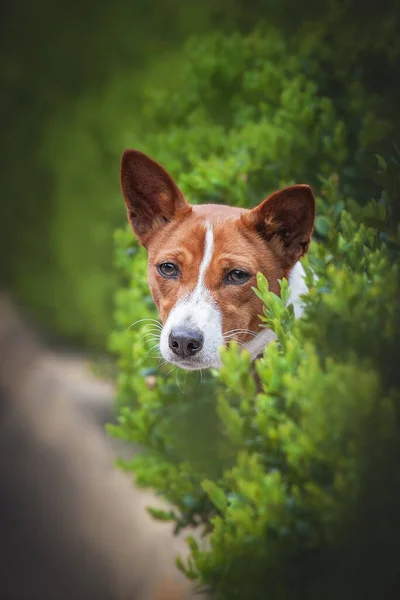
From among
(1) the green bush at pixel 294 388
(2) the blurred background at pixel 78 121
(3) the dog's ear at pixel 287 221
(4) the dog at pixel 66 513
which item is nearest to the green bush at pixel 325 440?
(1) the green bush at pixel 294 388

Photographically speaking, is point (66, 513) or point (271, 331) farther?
point (66, 513)

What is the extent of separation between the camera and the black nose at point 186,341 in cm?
275

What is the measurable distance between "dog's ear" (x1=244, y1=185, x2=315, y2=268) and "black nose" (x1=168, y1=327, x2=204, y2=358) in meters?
0.52

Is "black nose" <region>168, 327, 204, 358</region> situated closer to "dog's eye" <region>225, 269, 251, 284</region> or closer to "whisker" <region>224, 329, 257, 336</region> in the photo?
"whisker" <region>224, 329, 257, 336</region>

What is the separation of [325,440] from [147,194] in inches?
61.5

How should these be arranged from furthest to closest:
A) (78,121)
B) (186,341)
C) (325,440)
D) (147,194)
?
(78,121) → (147,194) → (186,341) → (325,440)

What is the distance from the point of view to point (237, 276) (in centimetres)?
292

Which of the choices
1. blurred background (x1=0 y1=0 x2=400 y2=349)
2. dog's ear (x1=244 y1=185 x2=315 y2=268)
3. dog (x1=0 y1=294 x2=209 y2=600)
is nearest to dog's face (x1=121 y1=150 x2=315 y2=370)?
dog's ear (x1=244 y1=185 x2=315 y2=268)

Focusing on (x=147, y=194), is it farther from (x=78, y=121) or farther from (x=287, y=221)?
(x=78, y=121)

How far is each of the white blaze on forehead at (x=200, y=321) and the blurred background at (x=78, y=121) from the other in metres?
1.46

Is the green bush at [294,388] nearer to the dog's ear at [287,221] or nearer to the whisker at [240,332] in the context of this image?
the dog's ear at [287,221]

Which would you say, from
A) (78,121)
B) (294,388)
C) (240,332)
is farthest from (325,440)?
(78,121)

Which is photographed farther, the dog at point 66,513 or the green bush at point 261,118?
the dog at point 66,513

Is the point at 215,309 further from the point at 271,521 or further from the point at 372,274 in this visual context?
the point at 271,521
